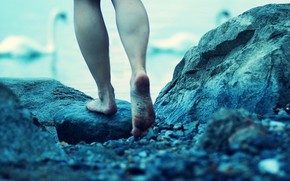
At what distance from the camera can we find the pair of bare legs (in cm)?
296

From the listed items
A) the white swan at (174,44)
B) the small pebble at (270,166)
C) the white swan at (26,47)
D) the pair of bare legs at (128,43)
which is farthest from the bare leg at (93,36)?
the white swan at (26,47)

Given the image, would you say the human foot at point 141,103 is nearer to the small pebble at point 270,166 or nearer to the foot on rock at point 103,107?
the foot on rock at point 103,107

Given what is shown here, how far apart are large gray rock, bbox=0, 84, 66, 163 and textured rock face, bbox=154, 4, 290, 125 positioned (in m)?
1.39

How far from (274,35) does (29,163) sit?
1993mm

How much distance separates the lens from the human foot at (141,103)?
114 inches

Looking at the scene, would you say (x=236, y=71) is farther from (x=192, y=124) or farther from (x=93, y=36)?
(x=93, y=36)

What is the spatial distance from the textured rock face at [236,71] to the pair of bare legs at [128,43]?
2.25ft

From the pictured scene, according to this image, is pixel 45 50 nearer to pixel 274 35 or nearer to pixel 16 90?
pixel 16 90

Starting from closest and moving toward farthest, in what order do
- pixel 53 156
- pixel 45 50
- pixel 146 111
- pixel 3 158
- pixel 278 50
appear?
pixel 3 158 < pixel 53 156 < pixel 146 111 < pixel 278 50 < pixel 45 50

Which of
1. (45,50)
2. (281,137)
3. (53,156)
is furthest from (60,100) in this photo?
(45,50)

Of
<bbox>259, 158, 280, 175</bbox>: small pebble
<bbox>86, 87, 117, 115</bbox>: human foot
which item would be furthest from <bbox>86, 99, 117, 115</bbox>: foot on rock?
<bbox>259, 158, 280, 175</bbox>: small pebble

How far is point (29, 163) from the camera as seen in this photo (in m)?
2.23

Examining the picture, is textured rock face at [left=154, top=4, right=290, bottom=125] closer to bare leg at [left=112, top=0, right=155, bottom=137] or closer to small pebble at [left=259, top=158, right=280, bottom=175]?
bare leg at [left=112, top=0, right=155, bottom=137]

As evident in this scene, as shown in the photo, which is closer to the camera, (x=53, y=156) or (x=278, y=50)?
(x=53, y=156)
